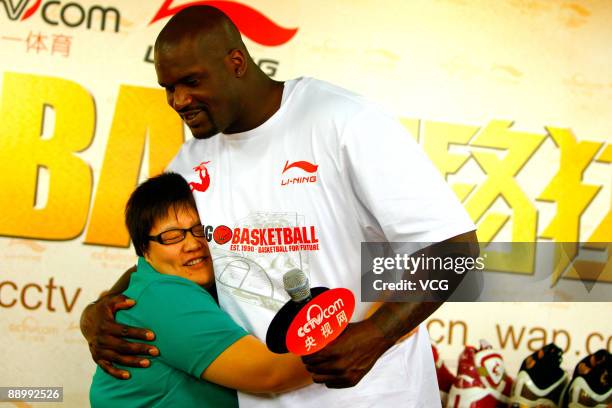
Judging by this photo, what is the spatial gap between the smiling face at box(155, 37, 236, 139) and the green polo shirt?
0.38 m

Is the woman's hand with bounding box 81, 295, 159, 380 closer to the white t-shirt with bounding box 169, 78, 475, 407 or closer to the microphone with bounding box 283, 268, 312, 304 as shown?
the white t-shirt with bounding box 169, 78, 475, 407

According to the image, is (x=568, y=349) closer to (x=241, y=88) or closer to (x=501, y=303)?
(x=501, y=303)

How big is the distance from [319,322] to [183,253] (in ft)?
2.35

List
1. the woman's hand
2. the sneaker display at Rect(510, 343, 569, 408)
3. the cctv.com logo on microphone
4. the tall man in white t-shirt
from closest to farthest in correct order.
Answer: the cctv.com logo on microphone < the tall man in white t-shirt < the woman's hand < the sneaker display at Rect(510, 343, 569, 408)

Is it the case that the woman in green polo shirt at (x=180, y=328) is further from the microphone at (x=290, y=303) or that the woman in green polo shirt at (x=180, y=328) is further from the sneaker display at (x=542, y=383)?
the sneaker display at (x=542, y=383)

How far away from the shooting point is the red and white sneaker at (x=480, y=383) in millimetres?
3004

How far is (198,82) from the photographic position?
69.0 inches

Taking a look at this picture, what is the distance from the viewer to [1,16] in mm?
3715

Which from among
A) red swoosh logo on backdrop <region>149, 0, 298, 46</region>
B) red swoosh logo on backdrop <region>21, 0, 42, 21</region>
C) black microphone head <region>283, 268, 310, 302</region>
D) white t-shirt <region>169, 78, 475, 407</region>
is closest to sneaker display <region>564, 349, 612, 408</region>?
white t-shirt <region>169, 78, 475, 407</region>

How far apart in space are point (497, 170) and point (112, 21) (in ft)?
6.86

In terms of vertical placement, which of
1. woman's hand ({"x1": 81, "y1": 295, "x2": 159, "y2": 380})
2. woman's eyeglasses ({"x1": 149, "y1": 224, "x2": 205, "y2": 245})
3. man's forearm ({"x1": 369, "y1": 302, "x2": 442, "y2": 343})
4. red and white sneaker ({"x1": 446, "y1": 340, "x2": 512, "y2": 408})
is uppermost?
woman's eyeglasses ({"x1": 149, "y1": 224, "x2": 205, "y2": 245})

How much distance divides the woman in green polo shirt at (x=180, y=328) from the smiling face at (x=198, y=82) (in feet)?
0.87

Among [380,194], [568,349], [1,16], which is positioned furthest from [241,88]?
[568,349]

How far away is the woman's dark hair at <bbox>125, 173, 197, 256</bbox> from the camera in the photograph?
1.94m
